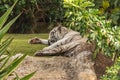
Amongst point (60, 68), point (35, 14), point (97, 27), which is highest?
point (97, 27)

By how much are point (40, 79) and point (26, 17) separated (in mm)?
7730

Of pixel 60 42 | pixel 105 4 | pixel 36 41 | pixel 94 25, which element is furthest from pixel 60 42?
pixel 105 4

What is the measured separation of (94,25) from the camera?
5094mm

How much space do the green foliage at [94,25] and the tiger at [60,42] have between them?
2.84 meters

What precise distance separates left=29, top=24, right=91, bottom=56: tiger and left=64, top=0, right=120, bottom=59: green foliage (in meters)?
2.84

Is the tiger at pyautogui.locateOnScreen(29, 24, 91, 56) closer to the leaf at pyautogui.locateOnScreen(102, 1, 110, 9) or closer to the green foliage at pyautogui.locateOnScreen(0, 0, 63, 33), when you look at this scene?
the green foliage at pyautogui.locateOnScreen(0, 0, 63, 33)

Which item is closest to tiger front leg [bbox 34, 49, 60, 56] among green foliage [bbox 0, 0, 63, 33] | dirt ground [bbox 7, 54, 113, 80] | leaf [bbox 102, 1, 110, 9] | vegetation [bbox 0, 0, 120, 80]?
vegetation [bbox 0, 0, 120, 80]

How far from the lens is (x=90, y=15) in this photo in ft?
16.2

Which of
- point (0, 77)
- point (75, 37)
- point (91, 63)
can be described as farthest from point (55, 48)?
point (0, 77)

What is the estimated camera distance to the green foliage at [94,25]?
4.90 metres

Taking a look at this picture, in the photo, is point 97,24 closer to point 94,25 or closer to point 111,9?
point 94,25

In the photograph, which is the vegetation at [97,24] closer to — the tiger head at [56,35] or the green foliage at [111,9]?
the green foliage at [111,9]

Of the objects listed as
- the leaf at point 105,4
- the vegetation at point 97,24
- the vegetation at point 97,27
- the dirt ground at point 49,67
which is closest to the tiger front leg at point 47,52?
the vegetation at point 97,24

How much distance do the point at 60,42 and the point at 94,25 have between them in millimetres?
4095
